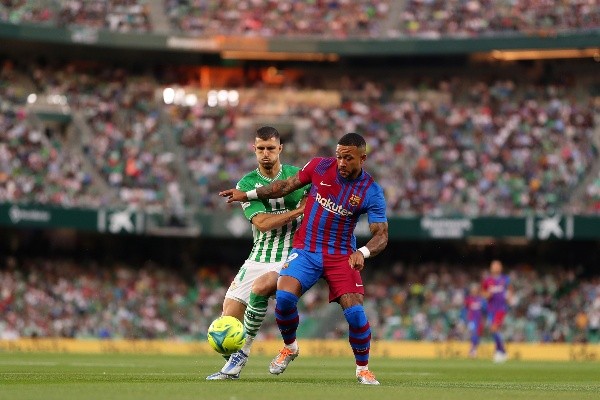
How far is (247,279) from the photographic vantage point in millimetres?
14391

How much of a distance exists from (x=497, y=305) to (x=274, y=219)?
15937 mm

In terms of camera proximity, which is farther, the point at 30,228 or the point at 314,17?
the point at 314,17

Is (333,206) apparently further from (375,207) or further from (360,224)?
(360,224)

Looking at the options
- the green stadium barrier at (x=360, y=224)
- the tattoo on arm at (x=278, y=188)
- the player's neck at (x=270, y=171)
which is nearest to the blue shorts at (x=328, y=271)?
the tattoo on arm at (x=278, y=188)

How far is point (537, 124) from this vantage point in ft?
143

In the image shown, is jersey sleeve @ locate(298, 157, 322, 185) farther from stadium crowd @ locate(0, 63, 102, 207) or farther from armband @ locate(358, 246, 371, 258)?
stadium crowd @ locate(0, 63, 102, 207)

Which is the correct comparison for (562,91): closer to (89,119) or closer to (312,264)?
(89,119)

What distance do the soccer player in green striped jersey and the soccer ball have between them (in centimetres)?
43

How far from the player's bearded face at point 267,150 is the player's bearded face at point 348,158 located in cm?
95

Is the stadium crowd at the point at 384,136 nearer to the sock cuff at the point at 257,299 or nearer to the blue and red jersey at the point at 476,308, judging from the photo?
Result: the blue and red jersey at the point at 476,308

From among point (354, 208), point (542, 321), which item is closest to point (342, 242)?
point (354, 208)

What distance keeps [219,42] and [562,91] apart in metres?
12.3

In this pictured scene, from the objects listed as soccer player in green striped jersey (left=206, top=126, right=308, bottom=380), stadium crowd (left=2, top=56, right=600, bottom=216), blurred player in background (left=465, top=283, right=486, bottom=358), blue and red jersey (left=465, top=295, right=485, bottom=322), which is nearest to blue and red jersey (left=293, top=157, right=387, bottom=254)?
soccer player in green striped jersey (left=206, top=126, right=308, bottom=380)

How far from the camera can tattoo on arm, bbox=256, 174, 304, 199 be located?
536 inches
